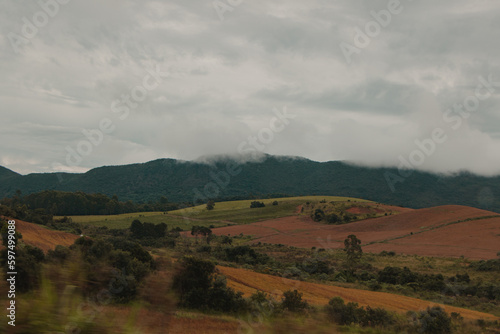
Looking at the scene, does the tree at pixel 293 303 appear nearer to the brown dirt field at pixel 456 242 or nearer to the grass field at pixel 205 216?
the brown dirt field at pixel 456 242

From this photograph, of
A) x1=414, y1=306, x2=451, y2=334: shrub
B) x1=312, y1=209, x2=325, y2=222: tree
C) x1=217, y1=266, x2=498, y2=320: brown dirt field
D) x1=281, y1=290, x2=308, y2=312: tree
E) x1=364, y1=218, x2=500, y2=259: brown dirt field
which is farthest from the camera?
x1=312, y1=209, x2=325, y2=222: tree

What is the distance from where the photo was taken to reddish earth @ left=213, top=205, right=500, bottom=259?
58062 millimetres

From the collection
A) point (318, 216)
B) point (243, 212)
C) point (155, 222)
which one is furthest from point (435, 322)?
point (243, 212)

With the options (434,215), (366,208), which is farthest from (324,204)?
(434,215)

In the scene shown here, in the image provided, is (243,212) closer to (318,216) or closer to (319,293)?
(318,216)

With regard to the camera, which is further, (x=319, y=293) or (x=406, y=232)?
(x=406, y=232)

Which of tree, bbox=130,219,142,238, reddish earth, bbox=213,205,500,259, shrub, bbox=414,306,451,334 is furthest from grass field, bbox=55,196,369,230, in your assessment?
shrub, bbox=414,306,451,334

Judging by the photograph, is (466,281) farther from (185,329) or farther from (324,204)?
(324,204)

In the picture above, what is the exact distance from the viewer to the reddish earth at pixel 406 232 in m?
58.1

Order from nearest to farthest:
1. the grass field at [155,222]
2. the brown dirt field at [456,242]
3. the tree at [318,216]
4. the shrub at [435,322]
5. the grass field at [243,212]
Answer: the shrub at [435,322] < the brown dirt field at [456,242] < the grass field at [155,222] < the tree at [318,216] < the grass field at [243,212]

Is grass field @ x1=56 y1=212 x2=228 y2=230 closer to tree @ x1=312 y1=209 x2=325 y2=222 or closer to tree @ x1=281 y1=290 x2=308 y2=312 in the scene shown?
tree @ x1=312 y1=209 x2=325 y2=222

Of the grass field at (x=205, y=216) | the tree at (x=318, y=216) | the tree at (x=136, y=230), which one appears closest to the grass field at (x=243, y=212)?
the grass field at (x=205, y=216)

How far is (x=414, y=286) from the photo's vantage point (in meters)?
32.9

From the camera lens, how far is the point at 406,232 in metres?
74.4
